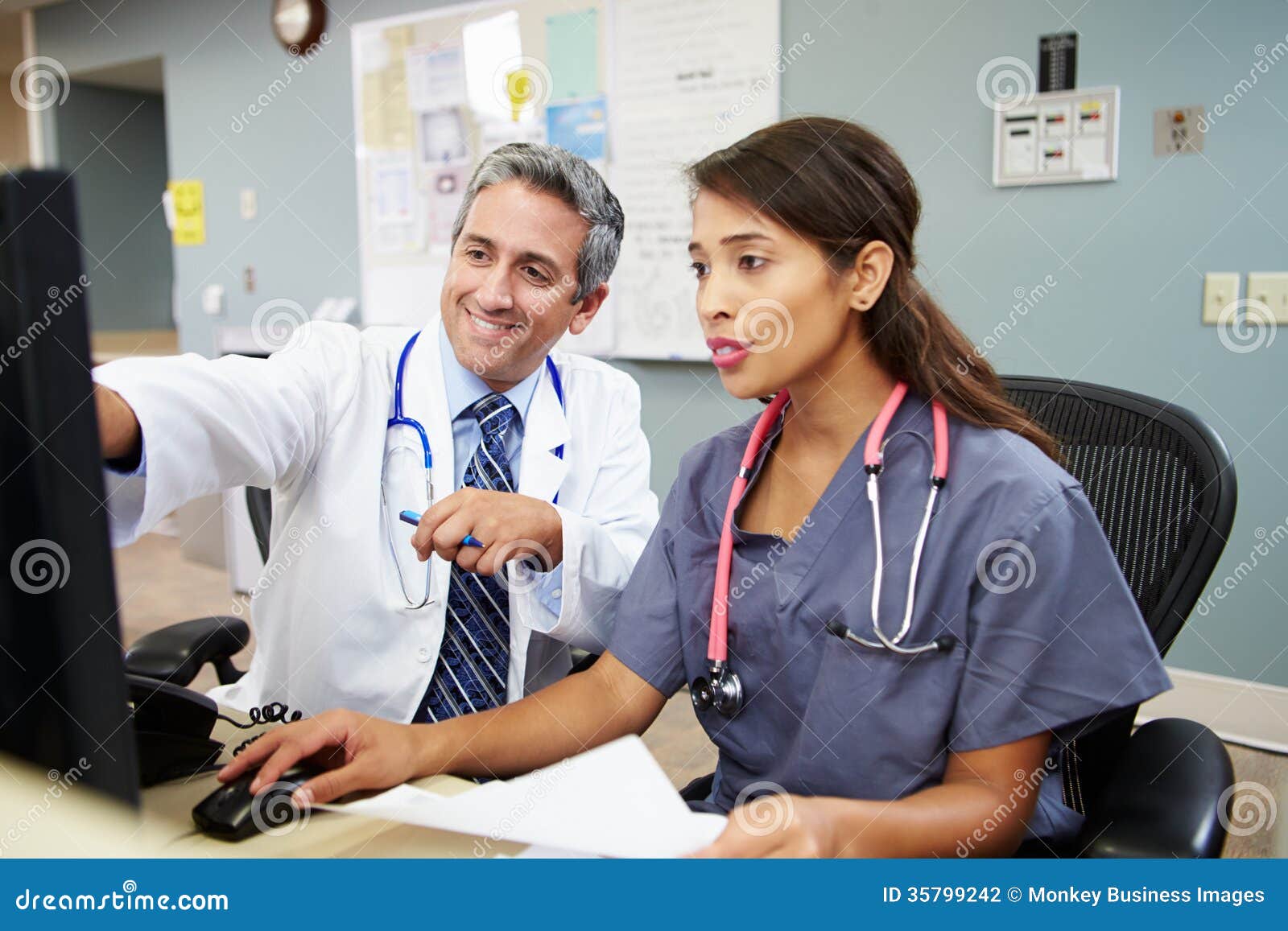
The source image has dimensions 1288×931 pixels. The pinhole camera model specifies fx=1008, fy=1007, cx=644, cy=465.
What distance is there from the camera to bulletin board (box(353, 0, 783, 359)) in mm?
2971

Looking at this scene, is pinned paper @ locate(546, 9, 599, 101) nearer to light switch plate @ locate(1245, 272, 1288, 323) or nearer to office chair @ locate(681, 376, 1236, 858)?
light switch plate @ locate(1245, 272, 1288, 323)

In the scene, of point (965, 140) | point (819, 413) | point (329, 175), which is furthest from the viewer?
point (329, 175)

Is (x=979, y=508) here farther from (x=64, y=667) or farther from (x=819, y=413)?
(x=64, y=667)

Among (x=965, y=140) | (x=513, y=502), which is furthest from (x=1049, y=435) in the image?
(x=965, y=140)

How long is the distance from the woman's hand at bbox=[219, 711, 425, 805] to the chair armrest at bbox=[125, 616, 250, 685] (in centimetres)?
56

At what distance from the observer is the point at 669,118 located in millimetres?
3066

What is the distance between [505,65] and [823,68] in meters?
1.17

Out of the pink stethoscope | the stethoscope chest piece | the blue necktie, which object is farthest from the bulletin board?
the stethoscope chest piece

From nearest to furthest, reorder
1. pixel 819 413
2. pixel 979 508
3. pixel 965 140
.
A: 1. pixel 979 508
2. pixel 819 413
3. pixel 965 140

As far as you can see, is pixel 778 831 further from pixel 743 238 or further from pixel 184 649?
pixel 184 649

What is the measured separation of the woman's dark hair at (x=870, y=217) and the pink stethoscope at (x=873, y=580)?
0.12 feet

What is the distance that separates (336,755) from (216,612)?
309 centimetres

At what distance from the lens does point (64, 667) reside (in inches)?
17.9

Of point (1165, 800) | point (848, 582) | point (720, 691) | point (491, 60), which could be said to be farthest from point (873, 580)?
point (491, 60)
